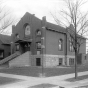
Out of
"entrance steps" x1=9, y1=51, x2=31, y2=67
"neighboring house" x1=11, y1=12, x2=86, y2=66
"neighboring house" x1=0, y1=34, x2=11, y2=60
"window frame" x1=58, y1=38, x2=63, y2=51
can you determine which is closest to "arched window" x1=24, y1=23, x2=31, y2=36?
"neighboring house" x1=11, y1=12, x2=86, y2=66

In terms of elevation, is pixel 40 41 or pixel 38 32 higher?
pixel 38 32

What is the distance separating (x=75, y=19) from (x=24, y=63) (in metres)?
17.1

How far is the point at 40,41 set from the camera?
2875 cm

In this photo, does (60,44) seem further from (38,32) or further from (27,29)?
(27,29)

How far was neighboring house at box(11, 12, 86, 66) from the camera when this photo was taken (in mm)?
28188

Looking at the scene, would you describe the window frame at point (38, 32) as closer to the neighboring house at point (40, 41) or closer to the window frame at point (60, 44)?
the neighboring house at point (40, 41)

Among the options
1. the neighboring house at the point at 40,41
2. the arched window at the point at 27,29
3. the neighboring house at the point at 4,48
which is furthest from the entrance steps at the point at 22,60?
the neighboring house at the point at 4,48

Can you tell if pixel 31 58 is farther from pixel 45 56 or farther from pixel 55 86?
pixel 55 86

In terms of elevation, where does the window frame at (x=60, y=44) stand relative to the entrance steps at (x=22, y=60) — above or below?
above

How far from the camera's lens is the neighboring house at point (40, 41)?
28.2 metres

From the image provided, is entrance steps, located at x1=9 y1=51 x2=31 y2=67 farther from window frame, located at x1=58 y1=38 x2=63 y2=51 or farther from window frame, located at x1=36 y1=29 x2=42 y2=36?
window frame, located at x1=58 y1=38 x2=63 y2=51

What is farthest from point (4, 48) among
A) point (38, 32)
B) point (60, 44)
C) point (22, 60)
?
point (60, 44)

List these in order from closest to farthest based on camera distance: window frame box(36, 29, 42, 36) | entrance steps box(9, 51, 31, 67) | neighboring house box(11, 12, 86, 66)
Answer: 1. entrance steps box(9, 51, 31, 67)
2. neighboring house box(11, 12, 86, 66)
3. window frame box(36, 29, 42, 36)

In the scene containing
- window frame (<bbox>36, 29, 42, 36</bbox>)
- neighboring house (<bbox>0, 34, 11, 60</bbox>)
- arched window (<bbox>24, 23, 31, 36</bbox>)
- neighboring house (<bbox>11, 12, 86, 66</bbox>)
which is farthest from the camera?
neighboring house (<bbox>0, 34, 11, 60</bbox>)
